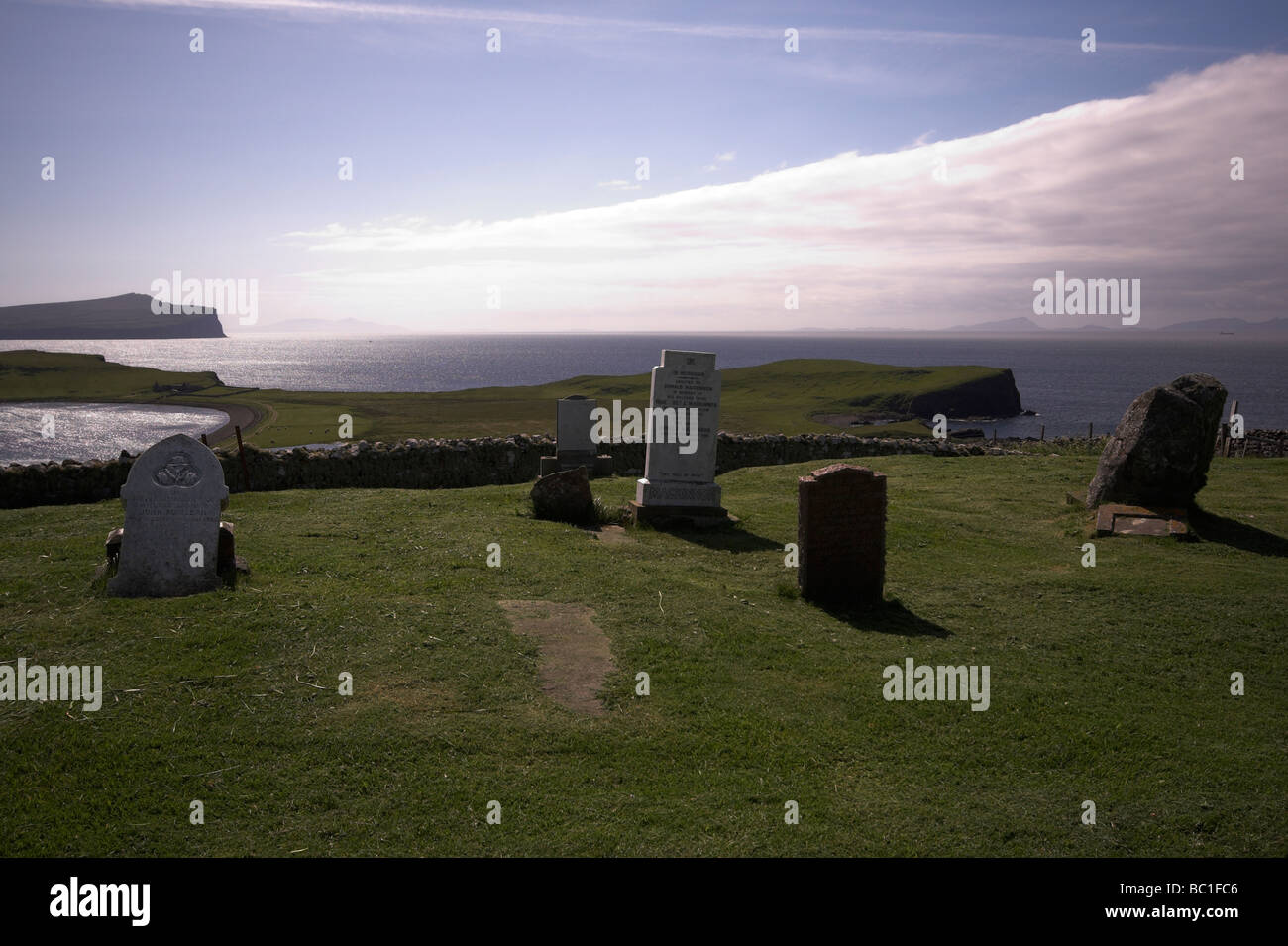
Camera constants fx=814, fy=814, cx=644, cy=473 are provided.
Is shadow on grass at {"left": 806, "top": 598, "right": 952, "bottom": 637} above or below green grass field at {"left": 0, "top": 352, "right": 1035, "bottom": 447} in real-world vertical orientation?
below

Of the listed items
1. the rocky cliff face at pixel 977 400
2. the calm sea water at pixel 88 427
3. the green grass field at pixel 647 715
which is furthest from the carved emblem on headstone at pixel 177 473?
the rocky cliff face at pixel 977 400

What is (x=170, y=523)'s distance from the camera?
8.62 meters

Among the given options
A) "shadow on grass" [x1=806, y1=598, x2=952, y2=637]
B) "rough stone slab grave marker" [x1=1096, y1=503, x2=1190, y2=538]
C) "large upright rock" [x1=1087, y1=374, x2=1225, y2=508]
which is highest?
"large upright rock" [x1=1087, y1=374, x2=1225, y2=508]

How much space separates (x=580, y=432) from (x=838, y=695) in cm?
1362

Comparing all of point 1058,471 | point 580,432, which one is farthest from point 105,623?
point 1058,471

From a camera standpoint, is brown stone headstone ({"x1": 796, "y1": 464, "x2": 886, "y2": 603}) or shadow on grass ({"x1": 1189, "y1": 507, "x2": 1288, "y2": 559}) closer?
brown stone headstone ({"x1": 796, "y1": 464, "x2": 886, "y2": 603})

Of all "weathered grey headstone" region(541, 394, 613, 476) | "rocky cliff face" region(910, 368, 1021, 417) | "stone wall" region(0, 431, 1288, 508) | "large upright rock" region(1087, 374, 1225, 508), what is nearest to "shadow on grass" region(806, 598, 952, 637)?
"large upright rock" region(1087, 374, 1225, 508)

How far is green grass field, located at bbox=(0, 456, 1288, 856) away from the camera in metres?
4.81

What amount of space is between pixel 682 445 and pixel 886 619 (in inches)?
231

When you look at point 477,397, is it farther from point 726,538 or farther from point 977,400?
point 726,538

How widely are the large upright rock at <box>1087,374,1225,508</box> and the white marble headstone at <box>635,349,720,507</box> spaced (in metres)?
6.60

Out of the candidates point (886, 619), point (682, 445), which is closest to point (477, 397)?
point (682, 445)

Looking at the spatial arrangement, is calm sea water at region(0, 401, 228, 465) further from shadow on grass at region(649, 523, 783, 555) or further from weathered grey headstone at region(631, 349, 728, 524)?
shadow on grass at region(649, 523, 783, 555)
